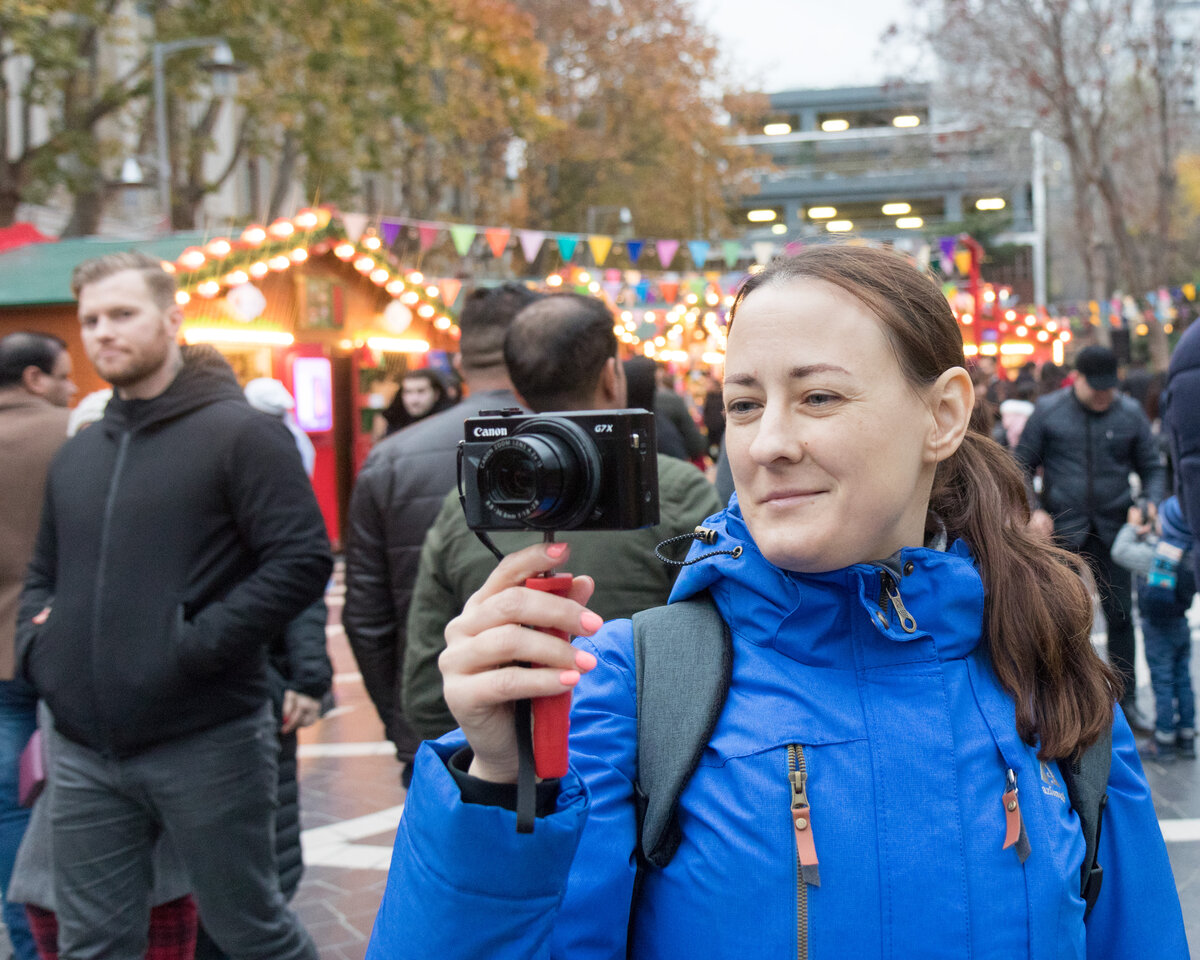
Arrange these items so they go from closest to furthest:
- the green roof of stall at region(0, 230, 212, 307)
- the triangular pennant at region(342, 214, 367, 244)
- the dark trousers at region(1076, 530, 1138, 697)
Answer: the dark trousers at region(1076, 530, 1138, 697) < the green roof of stall at region(0, 230, 212, 307) < the triangular pennant at region(342, 214, 367, 244)

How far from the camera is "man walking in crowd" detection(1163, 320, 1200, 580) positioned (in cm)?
309

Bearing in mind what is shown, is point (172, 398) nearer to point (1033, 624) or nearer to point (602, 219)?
point (1033, 624)

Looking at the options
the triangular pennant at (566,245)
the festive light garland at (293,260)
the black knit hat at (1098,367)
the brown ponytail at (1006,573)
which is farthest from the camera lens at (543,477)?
the triangular pennant at (566,245)

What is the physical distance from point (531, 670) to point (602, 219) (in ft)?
105

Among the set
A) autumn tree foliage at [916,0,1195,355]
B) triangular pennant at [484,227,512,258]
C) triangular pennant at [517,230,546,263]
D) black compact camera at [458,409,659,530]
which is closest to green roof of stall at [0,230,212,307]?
triangular pennant at [484,227,512,258]

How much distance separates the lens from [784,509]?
4.87 feet

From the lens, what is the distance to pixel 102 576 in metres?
2.99

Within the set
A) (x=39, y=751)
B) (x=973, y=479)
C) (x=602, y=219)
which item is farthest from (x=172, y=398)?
(x=602, y=219)

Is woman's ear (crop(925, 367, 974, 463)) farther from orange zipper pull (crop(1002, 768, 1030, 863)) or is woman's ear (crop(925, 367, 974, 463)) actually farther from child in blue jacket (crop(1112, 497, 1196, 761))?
child in blue jacket (crop(1112, 497, 1196, 761))

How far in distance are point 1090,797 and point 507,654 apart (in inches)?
32.0

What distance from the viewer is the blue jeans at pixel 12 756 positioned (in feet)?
12.7

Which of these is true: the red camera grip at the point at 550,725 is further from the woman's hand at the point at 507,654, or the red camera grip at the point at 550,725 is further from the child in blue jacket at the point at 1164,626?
the child in blue jacket at the point at 1164,626

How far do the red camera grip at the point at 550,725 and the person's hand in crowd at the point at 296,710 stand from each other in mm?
2644

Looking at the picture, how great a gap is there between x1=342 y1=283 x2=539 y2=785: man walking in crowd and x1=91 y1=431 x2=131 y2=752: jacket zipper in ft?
2.68
